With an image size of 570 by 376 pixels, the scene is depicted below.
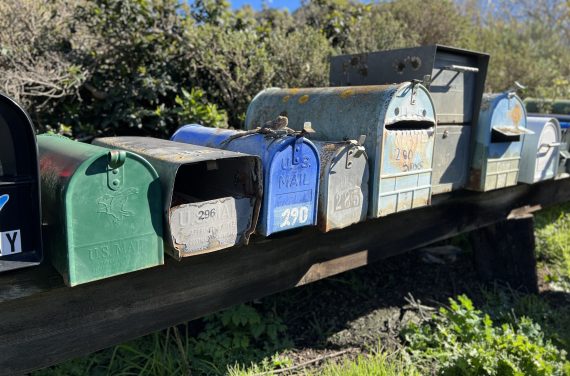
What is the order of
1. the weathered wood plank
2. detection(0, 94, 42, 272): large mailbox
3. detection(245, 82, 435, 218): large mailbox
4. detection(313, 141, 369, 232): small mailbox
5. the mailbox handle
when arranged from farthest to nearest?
1. the mailbox handle
2. detection(245, 82, 435, 218): large mailbox
3. detection(313, 141, 369, 232): small mailbox
4. the weathered wood plank
5. detection(0, 94, 42, 272): large mailbox

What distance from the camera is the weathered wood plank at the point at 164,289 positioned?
1.22 meters

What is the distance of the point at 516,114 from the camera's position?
2.43 meters

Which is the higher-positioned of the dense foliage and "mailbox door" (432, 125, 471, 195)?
the dense foliage

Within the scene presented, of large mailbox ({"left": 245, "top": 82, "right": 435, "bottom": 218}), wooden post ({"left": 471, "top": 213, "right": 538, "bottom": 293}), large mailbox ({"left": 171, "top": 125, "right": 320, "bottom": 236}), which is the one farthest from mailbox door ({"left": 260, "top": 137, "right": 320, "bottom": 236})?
wooden post ({"left": 471, "top": 213, "right": 538, "bottom": 293})

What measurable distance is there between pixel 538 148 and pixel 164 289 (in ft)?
7.32

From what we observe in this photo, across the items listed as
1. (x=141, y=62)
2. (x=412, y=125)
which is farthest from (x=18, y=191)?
(x=141, y=62)

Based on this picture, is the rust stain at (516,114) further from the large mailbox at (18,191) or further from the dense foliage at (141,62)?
the large mailbox at (18,191)

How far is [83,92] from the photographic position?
333 centimetres

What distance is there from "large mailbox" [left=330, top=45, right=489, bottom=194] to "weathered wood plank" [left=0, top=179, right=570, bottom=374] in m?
0.19

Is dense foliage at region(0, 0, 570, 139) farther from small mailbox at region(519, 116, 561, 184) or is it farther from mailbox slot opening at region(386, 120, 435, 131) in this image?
small mailbox at region(519, 116, 561, 184)

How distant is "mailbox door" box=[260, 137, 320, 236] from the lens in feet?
4.68

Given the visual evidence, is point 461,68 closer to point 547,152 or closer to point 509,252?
point 547,152

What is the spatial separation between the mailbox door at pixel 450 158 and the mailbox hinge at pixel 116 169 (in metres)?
1.49

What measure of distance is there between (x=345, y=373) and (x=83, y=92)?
267 cm
